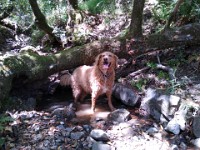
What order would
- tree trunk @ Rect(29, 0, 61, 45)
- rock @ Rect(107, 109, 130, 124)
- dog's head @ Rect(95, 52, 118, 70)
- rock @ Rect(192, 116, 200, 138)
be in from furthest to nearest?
tree trunk @ Rect(29, 0, 61, 45), dog's head @ Rect(95, 52, 118, 70), rock @ Rect(107, 109, 130, 124), rock @ Rect(192, 116, 200, 138)

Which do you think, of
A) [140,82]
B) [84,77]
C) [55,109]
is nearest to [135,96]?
[140,82]

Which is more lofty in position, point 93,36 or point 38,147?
point 93,36

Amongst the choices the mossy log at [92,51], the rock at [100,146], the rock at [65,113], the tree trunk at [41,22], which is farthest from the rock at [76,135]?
the tree trunk at [41,22]

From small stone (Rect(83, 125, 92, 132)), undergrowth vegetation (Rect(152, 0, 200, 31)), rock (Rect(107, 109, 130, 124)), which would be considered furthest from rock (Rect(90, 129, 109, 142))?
undergrowth vegetation (Rect(152, 0, 200, 31))

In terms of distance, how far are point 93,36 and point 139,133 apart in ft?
15.6

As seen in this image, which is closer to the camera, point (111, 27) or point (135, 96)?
point (135, 96)

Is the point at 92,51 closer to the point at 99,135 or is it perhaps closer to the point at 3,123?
the point at 99,135

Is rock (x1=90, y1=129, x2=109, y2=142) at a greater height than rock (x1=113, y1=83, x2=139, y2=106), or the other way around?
rock (x1=113, y1=83, x2=139, y2=106)

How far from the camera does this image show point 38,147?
4.96 m

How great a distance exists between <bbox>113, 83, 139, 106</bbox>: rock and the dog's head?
0.56m

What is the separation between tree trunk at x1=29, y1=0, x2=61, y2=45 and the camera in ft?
27.4

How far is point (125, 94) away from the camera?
6773 mm

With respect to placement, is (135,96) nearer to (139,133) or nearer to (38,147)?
(139,133)

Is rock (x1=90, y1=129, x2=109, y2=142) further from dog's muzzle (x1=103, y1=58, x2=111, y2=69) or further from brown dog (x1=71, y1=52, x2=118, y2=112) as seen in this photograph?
dog's muzzle (x1=103, y1=58, x2=111, y2=69)
